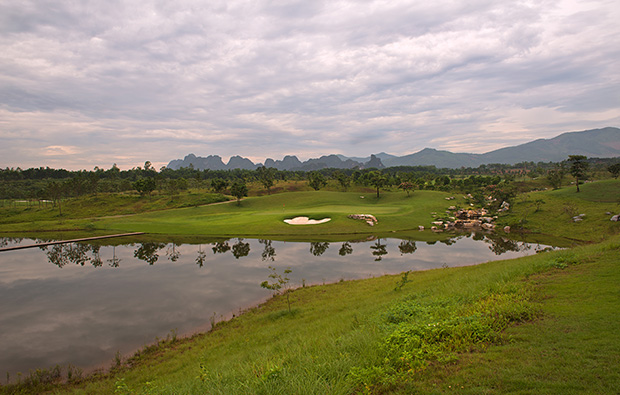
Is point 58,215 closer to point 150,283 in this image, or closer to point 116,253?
point 116,253

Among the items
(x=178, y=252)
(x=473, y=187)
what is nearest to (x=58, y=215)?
(x=178, y=252)

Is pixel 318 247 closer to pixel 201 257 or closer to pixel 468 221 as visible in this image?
pixel 201 257

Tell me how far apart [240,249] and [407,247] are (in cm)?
2052

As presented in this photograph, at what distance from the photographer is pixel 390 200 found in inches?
2827

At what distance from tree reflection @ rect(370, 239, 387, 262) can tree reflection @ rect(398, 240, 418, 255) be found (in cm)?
186

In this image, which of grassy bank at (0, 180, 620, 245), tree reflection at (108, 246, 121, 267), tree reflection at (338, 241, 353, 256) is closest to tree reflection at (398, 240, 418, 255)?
grassy bank at (0, 180, 620, 245)

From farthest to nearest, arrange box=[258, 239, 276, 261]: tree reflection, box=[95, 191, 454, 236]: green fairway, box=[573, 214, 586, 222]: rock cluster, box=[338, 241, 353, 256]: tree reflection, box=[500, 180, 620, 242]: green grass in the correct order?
box=[95, 191, 454, 236]: green fairway
box=[573, 214, 586, 222]: rock cluster
box=[500, 180, 620, 242]: green grass
box=[338, 241, 353, 256]: tree reflection
box=[258, 239, 276, 261]: tree reflection

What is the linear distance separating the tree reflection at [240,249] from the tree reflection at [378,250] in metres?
14.5

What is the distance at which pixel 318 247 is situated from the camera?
34.7 m

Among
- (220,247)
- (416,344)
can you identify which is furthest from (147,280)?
(416,344)

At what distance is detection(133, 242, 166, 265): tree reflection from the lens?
30666 mm

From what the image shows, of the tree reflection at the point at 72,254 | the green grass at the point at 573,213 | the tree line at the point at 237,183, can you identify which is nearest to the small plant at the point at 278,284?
the tree reflection at the point at 72,254

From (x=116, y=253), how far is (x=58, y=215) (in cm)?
5297

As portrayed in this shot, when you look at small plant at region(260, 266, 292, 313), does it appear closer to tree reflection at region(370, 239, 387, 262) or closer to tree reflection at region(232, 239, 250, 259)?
tree reflection at region(232, 239, 250, 259)
